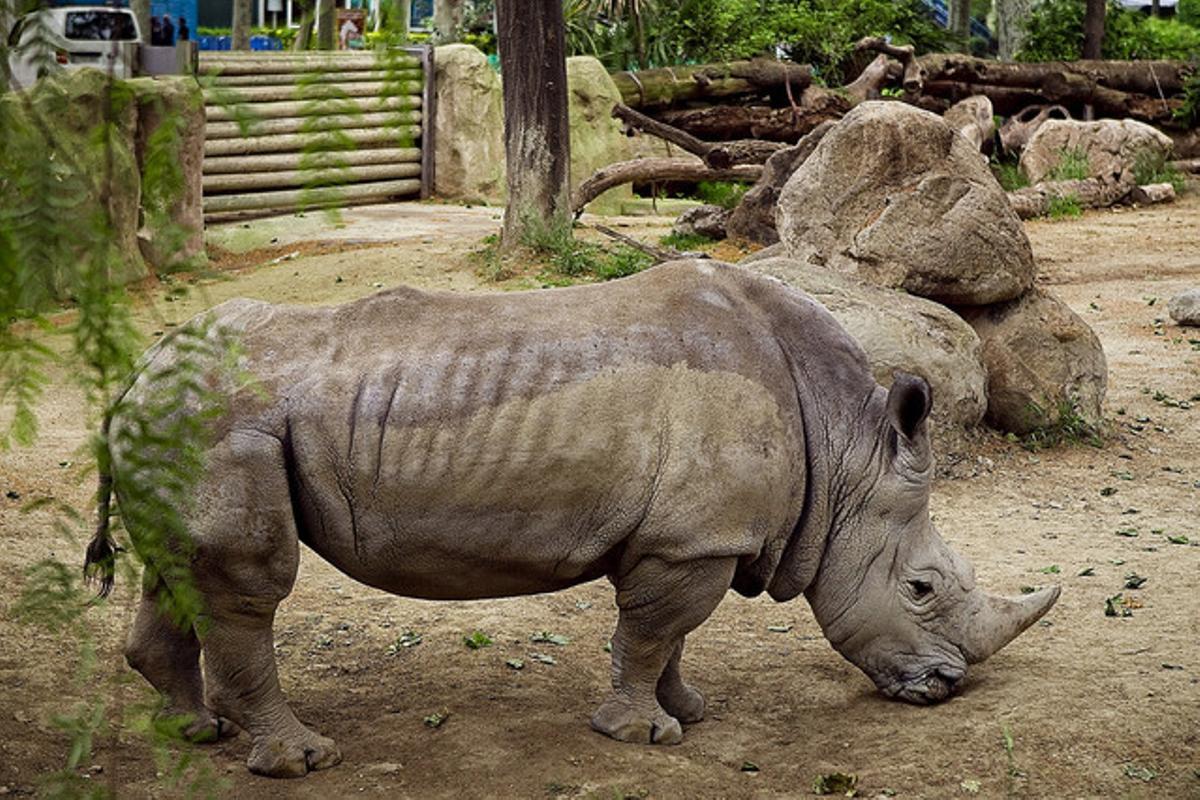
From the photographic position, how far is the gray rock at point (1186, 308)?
39.0 ft

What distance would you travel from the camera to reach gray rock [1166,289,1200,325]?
11875 millimetres

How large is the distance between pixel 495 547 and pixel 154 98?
8.11 ft

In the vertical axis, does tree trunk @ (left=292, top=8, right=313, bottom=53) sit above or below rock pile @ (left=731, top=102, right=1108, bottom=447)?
above

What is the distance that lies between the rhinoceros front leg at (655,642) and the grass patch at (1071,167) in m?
15.5

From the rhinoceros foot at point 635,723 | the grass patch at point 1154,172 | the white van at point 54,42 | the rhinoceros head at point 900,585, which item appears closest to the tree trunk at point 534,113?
the rhinoceros head at point 900,585

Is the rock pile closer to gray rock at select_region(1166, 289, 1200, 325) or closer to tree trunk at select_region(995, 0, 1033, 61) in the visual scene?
gray rock at select_region(1166, 289, 1200, 325)

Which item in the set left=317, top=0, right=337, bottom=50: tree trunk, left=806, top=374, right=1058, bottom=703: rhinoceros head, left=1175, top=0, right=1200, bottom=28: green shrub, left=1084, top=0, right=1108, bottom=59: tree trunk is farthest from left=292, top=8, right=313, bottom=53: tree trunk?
left=1175, top=0, right=1200, bottom=28: green shrub

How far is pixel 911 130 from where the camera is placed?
893cm

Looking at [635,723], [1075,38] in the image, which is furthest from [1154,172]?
[635,723]

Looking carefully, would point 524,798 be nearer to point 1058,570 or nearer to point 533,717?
point 533,717

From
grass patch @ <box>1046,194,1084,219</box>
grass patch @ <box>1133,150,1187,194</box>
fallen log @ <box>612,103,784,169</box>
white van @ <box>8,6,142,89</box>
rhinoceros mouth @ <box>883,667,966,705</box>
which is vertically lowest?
rhinoceros mouth @ <box>883,667,966,705</box>

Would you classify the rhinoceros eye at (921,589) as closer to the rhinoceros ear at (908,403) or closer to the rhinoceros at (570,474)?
the rhinoceros at (570,474)

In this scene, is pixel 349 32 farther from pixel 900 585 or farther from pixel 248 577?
pixel 900 585

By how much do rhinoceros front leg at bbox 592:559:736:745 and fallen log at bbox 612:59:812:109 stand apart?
53.6 ft
